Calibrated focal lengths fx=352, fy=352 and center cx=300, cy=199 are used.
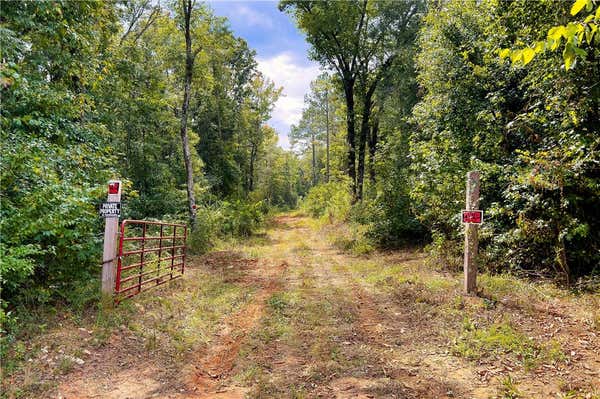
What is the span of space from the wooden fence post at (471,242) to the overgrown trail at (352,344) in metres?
0.30

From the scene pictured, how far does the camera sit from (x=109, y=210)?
5.02 meters

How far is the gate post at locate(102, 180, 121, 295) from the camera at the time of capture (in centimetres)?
504

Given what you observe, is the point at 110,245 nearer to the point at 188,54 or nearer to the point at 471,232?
the point at 471,232

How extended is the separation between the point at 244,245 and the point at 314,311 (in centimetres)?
838

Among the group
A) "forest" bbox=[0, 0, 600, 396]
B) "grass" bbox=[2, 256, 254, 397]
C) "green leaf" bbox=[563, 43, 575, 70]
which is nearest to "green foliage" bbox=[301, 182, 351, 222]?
"forest" bbox=[0, 0, 600, 396]

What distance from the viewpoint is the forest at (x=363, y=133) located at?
4.74m

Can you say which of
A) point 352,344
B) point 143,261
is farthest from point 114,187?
point 352,344

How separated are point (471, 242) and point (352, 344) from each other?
3027mm

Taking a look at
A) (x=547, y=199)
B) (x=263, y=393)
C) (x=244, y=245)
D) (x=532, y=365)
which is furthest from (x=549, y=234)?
(x=244, y=245)

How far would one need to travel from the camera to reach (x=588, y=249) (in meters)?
6.00

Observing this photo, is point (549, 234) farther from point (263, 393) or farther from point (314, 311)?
point (263, 393)

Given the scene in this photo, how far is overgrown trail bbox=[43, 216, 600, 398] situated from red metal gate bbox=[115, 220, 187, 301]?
1.04ft

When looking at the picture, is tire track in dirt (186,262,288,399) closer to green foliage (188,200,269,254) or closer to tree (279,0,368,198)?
green foliage (188,200,269,254)

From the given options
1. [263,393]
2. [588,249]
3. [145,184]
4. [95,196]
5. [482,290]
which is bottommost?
[263,393]
